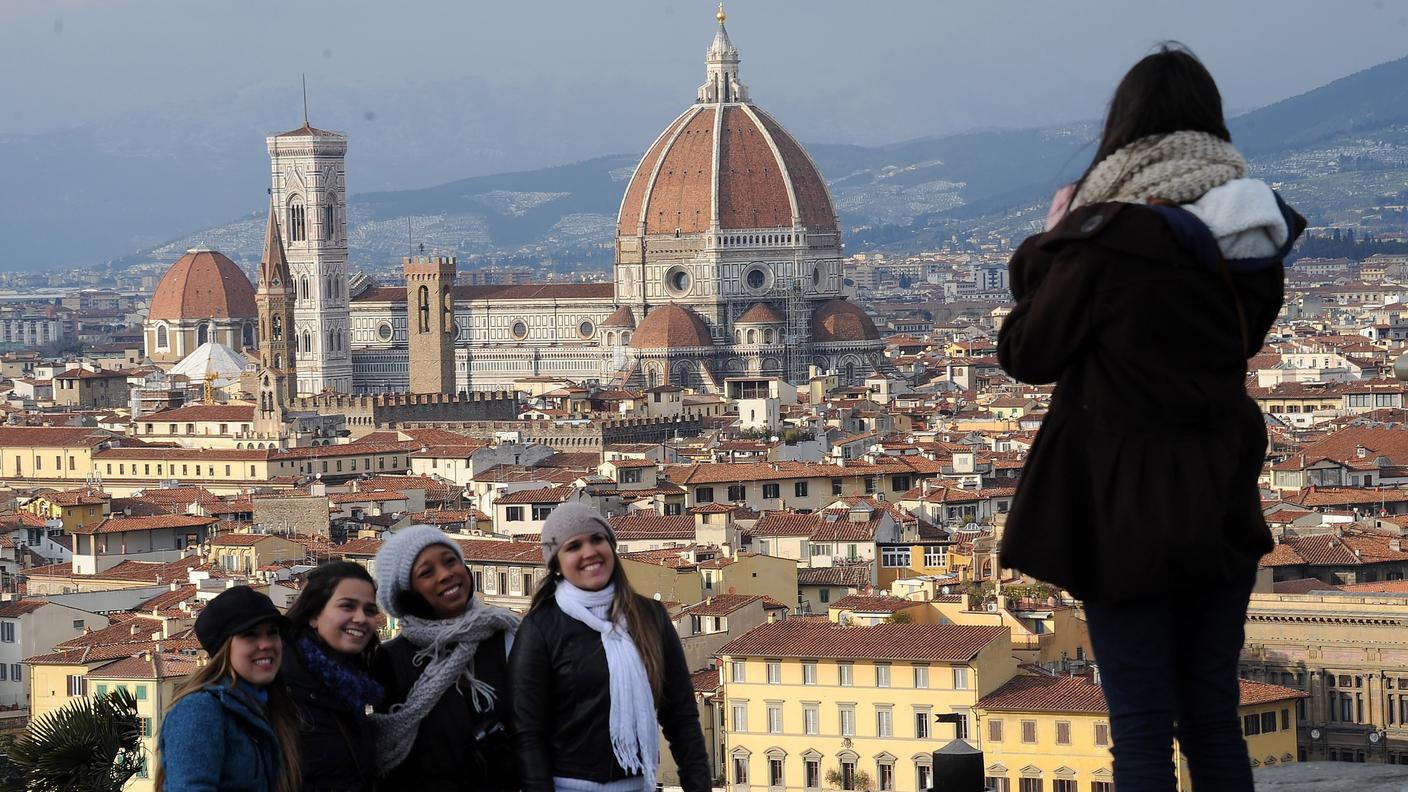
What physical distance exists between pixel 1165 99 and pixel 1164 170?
6.3 inches

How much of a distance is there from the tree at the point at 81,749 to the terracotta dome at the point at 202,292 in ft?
393

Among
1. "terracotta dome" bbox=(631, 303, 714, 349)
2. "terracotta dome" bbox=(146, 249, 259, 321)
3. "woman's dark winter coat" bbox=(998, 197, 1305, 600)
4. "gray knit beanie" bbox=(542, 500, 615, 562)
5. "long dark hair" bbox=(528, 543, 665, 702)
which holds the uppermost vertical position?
"terracotta dome" bbox=(146, 249, 259, 321)

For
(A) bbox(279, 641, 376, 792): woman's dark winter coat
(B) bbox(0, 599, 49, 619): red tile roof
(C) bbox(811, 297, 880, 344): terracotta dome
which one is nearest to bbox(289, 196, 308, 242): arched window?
(C) bbox(811, 297, 880, 344): terracotta dome

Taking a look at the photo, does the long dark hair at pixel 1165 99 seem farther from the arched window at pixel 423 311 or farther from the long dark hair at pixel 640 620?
the arched window at pixel 423 311

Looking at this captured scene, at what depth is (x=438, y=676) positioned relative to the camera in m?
7.02

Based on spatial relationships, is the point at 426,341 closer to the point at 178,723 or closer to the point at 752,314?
the point at 752,314

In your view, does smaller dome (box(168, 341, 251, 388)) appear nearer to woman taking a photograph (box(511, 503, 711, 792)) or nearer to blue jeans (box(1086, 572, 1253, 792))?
woman taking a photograph (box(511, 503, 711, 792))

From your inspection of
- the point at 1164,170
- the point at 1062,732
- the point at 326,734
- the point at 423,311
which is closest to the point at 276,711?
the point at 326,734

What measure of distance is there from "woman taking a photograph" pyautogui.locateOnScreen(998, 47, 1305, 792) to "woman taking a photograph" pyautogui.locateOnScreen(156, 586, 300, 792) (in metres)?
1.73

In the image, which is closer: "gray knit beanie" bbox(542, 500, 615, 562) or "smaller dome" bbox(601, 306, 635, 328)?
"gray knit beanie" bbox(542, 500, 615, 562)

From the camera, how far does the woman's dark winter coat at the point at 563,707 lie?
6.76 metres

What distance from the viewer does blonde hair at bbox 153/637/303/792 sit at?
258 inches

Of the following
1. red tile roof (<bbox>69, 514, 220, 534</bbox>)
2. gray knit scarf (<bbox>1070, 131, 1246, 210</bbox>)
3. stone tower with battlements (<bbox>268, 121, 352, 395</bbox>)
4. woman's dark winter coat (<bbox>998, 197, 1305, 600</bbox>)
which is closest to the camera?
woman's dark winter coat (<bbox>998, 197, 1305, 600</bbox>)

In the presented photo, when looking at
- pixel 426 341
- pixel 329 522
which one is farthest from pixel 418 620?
pixel 426 341
